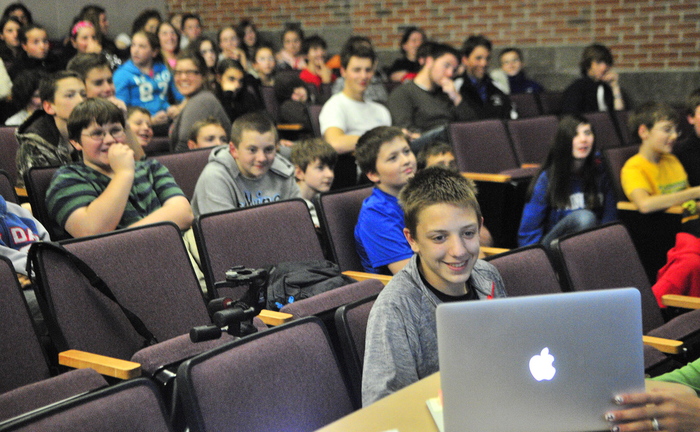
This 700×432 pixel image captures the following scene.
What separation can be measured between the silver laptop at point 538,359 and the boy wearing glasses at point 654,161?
110 inches

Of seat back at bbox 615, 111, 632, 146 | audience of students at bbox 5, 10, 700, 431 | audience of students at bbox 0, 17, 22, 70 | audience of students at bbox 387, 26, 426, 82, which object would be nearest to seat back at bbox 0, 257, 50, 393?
audience of students at bbox 5, 10, 700, 431

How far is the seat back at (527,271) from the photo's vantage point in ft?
7.20

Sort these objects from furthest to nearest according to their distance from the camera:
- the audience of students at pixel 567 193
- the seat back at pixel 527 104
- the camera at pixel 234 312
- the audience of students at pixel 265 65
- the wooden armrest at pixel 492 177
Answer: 1. the audience of students at pixel 265 65
2. the seat back at pixel 527 104
3. the wooden armrest at pixel 492 177
4. the audience of students at pixel 567 193
5. the camera at pixel 234 312

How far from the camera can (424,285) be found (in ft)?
5.92

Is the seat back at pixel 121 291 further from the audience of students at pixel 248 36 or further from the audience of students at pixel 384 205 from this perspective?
the audience of students at pixel 248 36

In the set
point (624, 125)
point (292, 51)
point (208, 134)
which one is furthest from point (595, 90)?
point (208, 134)

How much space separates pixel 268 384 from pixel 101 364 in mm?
587

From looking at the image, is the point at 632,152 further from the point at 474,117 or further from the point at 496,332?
the point at 496,332

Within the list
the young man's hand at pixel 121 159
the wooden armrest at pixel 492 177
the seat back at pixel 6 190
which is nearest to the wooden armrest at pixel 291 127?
the wooden armrest at pixel 492 177

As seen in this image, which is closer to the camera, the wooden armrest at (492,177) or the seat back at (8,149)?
the seat back at (8,149)

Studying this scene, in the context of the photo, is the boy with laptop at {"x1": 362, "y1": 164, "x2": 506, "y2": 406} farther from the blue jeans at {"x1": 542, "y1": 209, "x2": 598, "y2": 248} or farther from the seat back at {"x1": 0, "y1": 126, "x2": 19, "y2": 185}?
the seat back at {"x1": 0, "y1": 126, "x2": 19, "y2": 185}

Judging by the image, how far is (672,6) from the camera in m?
6.57

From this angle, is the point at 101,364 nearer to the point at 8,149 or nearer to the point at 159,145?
the point at 8,149

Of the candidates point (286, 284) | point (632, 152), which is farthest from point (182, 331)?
point (632, 152)
